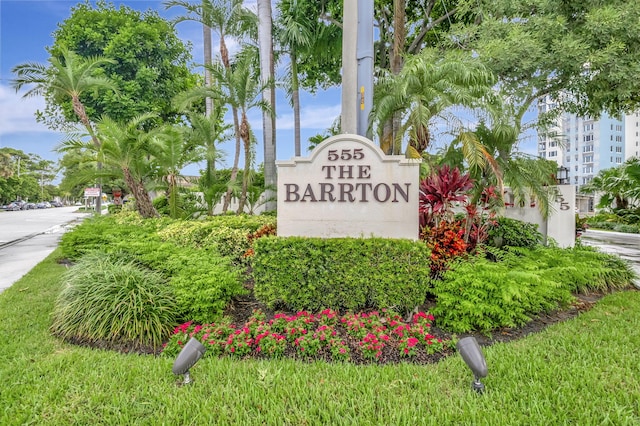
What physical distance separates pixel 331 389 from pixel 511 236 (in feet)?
18.8

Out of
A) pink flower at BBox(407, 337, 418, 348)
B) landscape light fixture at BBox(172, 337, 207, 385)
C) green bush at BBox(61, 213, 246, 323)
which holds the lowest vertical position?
pink flower at BBox(407, 337, 418, 348)

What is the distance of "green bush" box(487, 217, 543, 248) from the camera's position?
6.93 metres

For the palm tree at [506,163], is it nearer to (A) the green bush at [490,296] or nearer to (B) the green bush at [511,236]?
(B) the green bush at [511,236]

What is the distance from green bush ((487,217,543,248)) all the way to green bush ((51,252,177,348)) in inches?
235

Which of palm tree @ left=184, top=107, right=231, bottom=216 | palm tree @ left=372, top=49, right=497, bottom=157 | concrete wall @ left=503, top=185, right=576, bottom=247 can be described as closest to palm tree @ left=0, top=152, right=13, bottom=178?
palm tree @ left=184, top=107, right=231, bottom=216

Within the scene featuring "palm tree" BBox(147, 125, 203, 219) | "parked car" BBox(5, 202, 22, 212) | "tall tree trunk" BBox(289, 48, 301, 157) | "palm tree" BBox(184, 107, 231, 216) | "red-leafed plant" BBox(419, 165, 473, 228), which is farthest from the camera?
"parked car" BBox(5, 202, 22, 212)

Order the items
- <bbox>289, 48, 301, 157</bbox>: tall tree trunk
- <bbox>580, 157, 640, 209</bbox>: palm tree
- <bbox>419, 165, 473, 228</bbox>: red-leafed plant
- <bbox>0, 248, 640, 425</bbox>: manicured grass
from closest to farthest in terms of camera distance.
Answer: <bbox>0, 248, 640, 425</bbox>: manicured grass → <bbox>419, 165, 473, 228</bbox>: red-leafed plant → <bbox>289, 48, 301, 157</bbox>: tall tree trunk → <bbox>580, 157, 640, 209</bbox>: palm tree

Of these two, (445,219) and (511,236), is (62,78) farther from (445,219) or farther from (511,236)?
(511,236)

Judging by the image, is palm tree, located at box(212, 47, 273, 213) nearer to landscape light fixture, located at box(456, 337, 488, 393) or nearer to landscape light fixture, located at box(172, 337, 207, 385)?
landscape light fixture, located at box(172, 337, 207, 385)

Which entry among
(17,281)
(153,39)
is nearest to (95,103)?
(153,39)

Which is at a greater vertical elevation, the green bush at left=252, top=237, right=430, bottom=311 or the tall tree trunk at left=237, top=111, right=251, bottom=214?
the tall tree trunk at left=237, top=111, right=251, bottom=214

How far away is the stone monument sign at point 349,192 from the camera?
468 centimetres

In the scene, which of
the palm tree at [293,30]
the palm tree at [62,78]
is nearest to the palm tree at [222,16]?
the palm tree at [293,30]

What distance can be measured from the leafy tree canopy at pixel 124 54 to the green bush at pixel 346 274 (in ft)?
56.6
